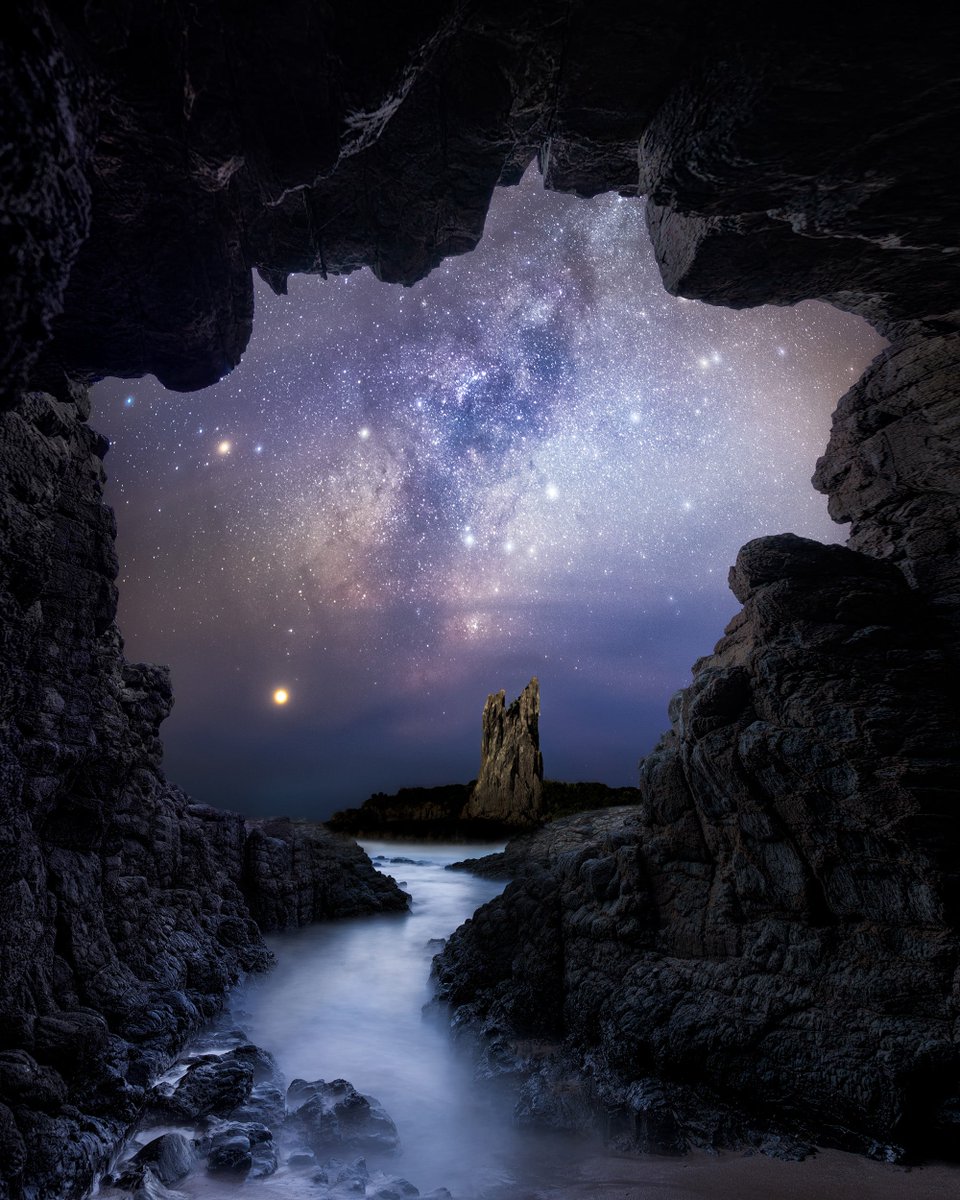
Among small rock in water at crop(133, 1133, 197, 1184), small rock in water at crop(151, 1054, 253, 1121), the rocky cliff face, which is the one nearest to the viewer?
small rock in water at crop(133, 1133, 197, 1184)

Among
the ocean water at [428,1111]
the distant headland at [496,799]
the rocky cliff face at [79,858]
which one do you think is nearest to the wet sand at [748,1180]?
the ocean water at [428,1111]

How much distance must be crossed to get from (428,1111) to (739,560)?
1249cm

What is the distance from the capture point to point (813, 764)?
9.19 m

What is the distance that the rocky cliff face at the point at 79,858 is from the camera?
25.2 ft

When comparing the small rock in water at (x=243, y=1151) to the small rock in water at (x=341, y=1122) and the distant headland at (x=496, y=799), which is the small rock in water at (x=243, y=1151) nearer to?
the small rock in water at (x=341, y=1122)

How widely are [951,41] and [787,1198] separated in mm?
12598

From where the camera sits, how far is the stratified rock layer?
25.0 ft

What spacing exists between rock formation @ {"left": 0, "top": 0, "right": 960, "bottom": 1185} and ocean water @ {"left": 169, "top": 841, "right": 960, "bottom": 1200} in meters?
0.92

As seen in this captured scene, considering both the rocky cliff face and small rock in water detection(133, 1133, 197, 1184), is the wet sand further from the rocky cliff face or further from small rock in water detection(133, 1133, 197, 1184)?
the rocky cliff face

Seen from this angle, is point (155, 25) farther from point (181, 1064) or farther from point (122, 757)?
point (181, 1064)

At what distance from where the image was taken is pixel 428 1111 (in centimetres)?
1030

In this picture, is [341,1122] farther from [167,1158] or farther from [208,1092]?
[167,1158]

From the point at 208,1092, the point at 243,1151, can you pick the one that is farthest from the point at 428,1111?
the point at 208,1092

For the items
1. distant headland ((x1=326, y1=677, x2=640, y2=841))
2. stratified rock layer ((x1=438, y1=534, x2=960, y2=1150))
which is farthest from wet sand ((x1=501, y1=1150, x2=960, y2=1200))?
distant headland ((x1=326, y1=677, x2=640, y2=841))
